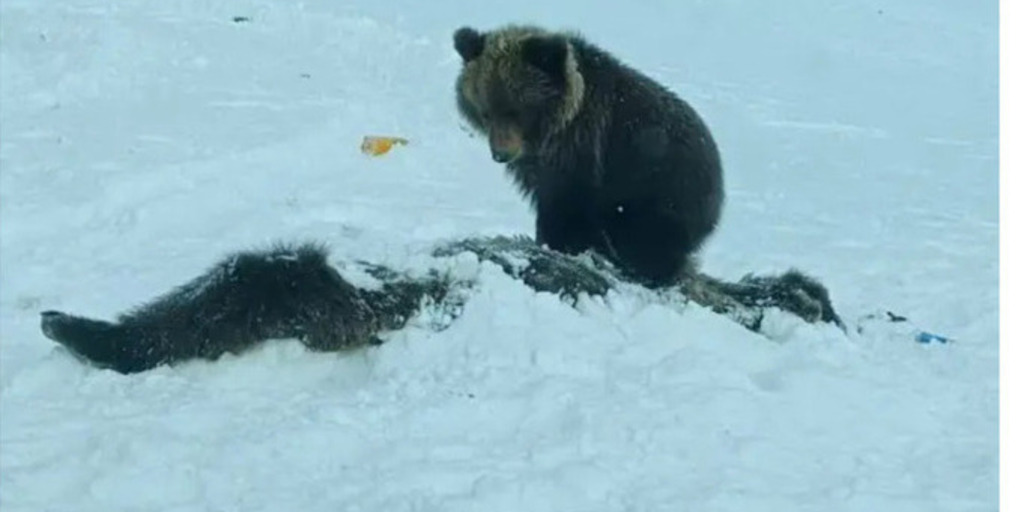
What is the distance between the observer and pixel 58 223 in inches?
380

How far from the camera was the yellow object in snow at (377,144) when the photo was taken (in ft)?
41.7

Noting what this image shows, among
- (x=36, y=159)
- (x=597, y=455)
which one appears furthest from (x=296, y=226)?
(x=597, y=455)

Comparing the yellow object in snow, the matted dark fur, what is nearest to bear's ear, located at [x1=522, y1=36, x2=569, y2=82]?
the matted dark fur

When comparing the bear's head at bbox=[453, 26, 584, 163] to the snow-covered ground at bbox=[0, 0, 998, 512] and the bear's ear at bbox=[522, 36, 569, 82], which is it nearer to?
the bear's ear at bbox=[522, 36, 569, 82]

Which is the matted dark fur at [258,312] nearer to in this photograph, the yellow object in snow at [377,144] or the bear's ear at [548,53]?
the bear's ear at [548,53]

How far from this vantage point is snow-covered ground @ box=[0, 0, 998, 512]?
18.1 ft

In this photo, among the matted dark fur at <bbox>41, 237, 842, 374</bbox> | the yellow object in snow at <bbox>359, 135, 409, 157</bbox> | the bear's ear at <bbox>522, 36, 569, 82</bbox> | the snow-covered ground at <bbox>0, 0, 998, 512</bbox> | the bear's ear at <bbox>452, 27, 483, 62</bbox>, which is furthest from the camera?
the yellow object in snow at <bbox>359, 135, 409, 157</bbox>

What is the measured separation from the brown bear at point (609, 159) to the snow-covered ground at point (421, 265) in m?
1.04

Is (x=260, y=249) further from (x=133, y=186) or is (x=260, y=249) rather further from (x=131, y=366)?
(x=133, y=186)

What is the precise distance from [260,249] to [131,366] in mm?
830

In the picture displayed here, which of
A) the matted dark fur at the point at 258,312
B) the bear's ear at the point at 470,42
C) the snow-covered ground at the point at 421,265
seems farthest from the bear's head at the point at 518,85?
the matted dark fur at the point at 258,312

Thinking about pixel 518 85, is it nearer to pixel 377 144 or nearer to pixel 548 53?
pixel 548 53

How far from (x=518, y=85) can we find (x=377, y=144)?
4.11 m

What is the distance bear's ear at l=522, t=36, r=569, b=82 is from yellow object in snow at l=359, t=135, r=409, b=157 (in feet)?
13.4
